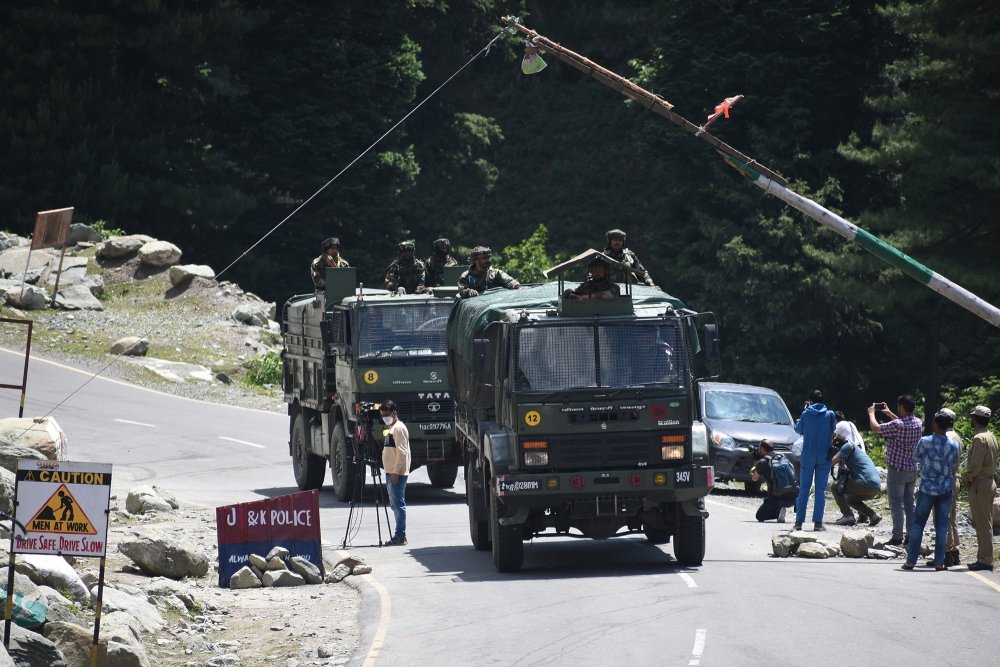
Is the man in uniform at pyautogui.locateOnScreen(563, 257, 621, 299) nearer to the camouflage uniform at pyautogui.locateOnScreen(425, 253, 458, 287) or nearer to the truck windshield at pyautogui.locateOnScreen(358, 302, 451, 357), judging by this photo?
the truck windshield at pyautogui.locateOnScreen(358, 302, 451, 357)

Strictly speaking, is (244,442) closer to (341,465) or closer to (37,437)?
(341,465)

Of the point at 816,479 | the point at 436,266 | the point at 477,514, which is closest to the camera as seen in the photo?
the point at 477,514

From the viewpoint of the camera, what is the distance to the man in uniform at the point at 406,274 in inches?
963

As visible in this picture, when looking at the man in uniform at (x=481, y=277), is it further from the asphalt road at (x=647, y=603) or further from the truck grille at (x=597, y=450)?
the truck grille at (x=597, y=450)

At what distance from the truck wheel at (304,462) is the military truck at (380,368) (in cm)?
86

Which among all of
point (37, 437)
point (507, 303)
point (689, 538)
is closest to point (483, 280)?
point (507, 303)

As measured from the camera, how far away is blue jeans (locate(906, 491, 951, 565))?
1680cm

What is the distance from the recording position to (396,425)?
1923 centimetres

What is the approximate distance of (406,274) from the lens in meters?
24.6

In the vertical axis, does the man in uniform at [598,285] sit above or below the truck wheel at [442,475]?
above

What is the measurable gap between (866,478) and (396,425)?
21.9 ft

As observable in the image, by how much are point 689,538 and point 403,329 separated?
7.60 m

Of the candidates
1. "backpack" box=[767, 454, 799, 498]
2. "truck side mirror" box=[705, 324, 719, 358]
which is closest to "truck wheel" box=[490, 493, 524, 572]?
"truck side mirror" box=[705, 324, 719, 358]

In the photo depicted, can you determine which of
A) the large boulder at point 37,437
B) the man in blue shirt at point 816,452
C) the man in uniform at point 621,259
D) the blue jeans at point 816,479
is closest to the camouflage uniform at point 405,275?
the large boulder at point 37,437
